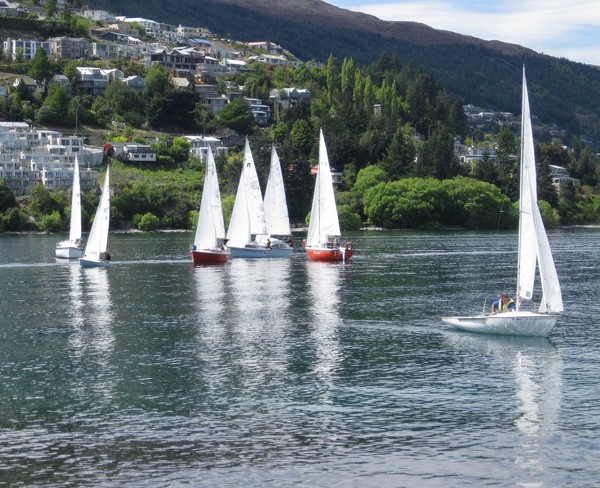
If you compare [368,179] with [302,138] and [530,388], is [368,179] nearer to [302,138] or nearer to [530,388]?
[302,138]

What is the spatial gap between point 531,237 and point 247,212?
1995 inches

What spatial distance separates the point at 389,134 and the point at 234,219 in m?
100

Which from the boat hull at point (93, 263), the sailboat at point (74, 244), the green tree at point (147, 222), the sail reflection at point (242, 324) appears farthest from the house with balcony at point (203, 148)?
the sail reflection at point (242, 324)

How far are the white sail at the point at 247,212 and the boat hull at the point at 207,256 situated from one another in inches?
228

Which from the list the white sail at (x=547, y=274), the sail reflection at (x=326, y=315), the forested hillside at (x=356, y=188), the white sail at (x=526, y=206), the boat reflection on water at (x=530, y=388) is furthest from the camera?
the forested hillside at (x=356, y=188)

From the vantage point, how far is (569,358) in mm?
46312

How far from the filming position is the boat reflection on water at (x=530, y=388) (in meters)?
31.5

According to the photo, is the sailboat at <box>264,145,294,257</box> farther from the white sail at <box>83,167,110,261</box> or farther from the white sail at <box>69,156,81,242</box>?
the white sail at <box>83,167,110,261</box>

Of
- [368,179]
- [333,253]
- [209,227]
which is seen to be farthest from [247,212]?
[368,179]

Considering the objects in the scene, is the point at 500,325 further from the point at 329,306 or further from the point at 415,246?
the point at 415,246

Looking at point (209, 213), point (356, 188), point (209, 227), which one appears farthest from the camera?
point (356, 188)

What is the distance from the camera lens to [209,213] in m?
92.2

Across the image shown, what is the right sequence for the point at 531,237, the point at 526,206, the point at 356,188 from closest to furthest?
1. the point at 526,206
2. the point at 531,237
3. the point at 356,188

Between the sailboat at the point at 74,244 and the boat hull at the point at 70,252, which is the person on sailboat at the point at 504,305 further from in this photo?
the sailboat at the point at 74,244
